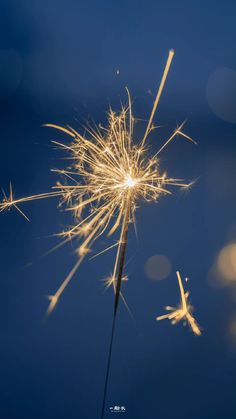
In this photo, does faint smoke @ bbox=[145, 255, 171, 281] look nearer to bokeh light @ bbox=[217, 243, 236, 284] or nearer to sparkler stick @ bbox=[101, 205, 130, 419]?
sparkler stick @ bbox=[101, 205, 130, 419]

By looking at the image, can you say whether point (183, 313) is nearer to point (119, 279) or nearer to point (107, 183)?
point (119, 279)

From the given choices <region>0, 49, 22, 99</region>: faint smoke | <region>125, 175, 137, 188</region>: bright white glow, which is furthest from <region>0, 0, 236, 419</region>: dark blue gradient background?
<region>125, 175, 137, 188</region>: bright white glow

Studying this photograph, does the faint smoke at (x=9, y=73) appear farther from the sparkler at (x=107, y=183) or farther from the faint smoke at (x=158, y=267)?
the faint smoke at (x=158, y=267)

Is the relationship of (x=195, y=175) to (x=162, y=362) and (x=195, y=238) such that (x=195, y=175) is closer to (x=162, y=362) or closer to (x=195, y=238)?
(x=195, y=238)

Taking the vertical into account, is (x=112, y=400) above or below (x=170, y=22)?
below

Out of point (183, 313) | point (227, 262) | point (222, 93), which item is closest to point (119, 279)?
point (183, 313)

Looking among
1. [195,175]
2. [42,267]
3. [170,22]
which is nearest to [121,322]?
[42,267]

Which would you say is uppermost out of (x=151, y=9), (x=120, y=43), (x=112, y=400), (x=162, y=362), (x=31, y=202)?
(x=151, y=9)
